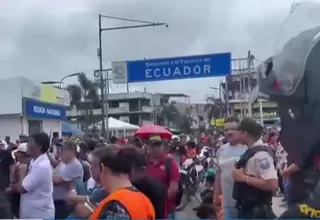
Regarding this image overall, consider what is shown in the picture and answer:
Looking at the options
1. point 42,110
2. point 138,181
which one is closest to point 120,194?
point 138,181

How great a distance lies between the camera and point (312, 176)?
1.86 metres

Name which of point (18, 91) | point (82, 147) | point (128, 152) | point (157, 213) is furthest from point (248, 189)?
point (18, 91)

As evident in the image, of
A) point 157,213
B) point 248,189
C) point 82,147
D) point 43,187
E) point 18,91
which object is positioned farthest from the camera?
point 18,91

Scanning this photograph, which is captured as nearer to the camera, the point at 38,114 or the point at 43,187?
the point at 43,187

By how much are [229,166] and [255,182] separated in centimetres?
164

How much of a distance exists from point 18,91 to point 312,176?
30.2 meters

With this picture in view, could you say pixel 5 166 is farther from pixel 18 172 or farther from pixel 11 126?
pixel 11 126

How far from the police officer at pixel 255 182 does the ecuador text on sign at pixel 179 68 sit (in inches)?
1075

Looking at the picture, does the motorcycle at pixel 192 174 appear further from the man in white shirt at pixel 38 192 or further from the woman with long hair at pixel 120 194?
the woman with long hair at pixel 120 194

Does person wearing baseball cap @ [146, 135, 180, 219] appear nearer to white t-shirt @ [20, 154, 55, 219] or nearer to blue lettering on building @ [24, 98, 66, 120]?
white t-shirt @ [20, 154, 55, 219]

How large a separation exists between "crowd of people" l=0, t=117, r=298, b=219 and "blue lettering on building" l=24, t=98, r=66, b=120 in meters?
22.8

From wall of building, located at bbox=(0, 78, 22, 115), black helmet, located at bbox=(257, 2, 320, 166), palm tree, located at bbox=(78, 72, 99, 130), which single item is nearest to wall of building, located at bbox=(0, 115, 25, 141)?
wall of building, located at bbox=(0, 78, 22, 115)

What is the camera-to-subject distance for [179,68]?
3341 centimetres

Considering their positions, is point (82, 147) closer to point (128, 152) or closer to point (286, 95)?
point (128, 152)
